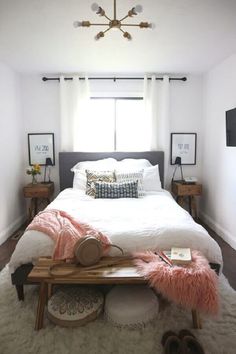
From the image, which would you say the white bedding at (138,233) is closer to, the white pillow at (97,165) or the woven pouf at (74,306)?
the woven pouf at (74,306)

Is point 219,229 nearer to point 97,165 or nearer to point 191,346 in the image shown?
point 97,165

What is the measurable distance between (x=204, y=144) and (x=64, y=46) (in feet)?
8.47

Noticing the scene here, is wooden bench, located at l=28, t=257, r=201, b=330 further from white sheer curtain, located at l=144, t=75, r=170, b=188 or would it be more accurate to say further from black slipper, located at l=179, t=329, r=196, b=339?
white sheer curtain, located at l=144, t=75, r=170, b=188

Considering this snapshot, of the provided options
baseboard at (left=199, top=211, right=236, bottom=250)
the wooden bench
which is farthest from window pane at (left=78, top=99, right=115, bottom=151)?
the wooden bench

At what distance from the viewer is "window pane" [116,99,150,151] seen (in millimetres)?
4012

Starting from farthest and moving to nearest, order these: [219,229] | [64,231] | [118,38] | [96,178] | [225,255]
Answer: [219,229]
[96,178]
[225,255]
[118,38]
[64,231]

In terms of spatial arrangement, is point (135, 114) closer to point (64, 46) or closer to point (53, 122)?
point (53, 122)

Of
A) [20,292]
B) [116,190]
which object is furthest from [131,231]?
[116,190]

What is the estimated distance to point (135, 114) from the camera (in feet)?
13.2

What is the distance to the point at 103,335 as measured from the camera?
1624 millimetres

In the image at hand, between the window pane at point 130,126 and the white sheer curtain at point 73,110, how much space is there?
0.58 metres

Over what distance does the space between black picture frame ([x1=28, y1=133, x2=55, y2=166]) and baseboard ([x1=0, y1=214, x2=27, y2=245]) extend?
91 cm

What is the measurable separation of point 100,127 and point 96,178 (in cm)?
110

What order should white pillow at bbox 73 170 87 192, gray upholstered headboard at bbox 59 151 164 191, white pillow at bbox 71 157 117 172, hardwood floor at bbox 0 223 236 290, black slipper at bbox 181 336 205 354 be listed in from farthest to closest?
gray upholstered headboard at bbox 59 151 164 191 < white pillow at bbox 71 157 117 172 < white pillow at bbox 73 170 87 192 < hardwood floor at bbox 0 223 236 290 < black slipper at bbox 181 336 205 354
